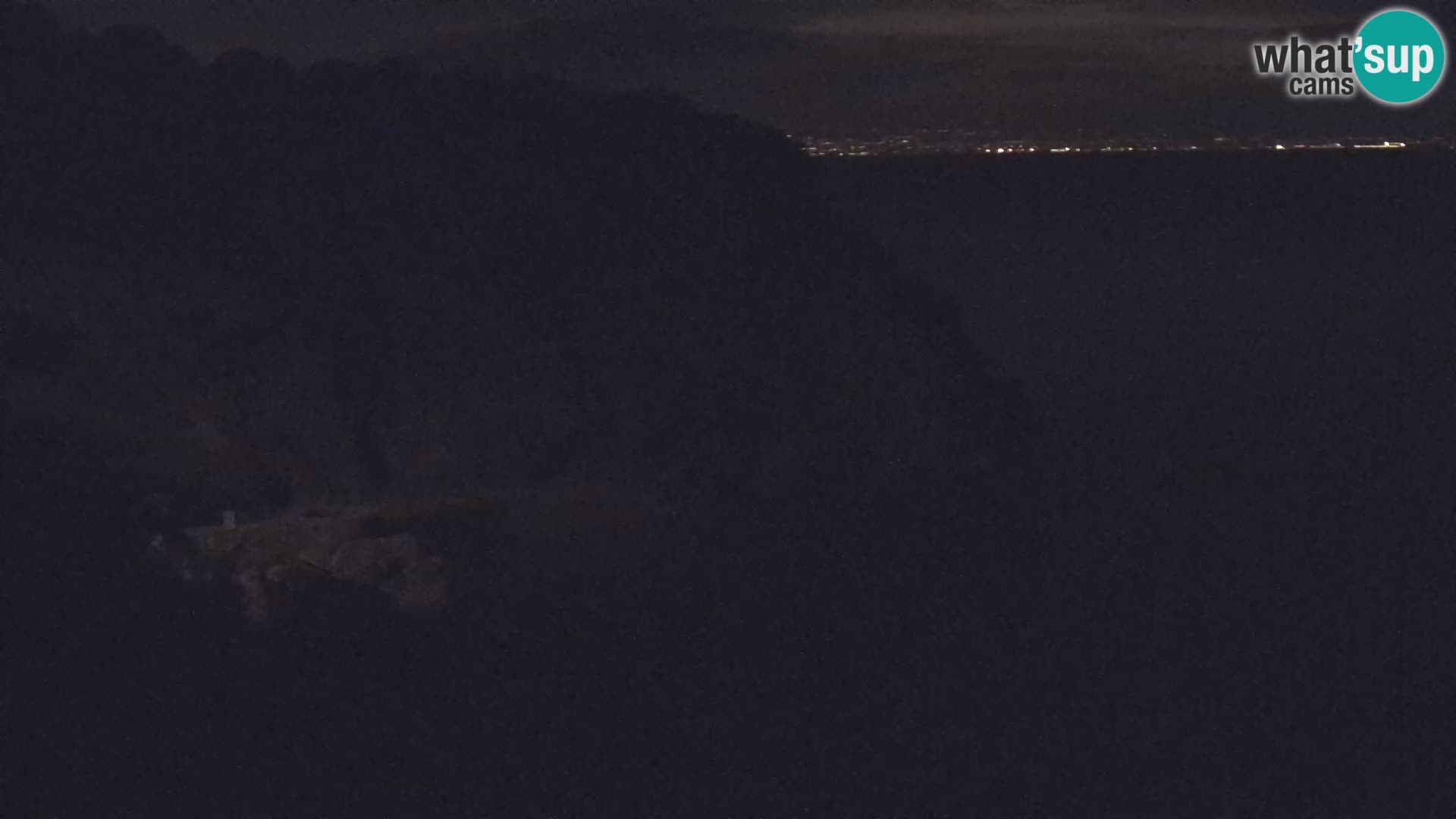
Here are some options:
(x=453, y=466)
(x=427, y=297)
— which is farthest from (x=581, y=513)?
(x=427, y=297)

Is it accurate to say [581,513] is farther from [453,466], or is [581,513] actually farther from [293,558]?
[293,558]

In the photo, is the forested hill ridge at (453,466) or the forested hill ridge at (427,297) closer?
the forested hill ridge at (453,466)

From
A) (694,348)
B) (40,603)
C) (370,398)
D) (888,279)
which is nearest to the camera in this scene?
(40,603)

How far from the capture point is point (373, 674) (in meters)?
5.02

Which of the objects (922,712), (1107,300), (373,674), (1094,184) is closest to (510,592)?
(373,674)

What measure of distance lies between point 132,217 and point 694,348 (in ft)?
6.14

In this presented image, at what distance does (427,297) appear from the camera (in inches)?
207

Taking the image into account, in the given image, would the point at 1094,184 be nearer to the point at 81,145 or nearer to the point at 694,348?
the point at 694,348

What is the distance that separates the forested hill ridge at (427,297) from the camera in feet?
16.6

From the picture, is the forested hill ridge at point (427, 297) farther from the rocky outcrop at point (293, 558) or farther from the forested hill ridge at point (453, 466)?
the rocky outcrop at point (293, 558)

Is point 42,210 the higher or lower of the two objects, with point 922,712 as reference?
higher

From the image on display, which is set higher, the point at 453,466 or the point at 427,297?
the point at 427,297

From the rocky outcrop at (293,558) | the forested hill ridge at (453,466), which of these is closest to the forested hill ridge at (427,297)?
the forested hill ridge at (453,466)

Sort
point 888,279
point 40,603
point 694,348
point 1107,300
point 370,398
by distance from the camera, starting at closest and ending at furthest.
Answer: point 40,603
point 370,398
point 694,348
point 888,279
point 1107,300
